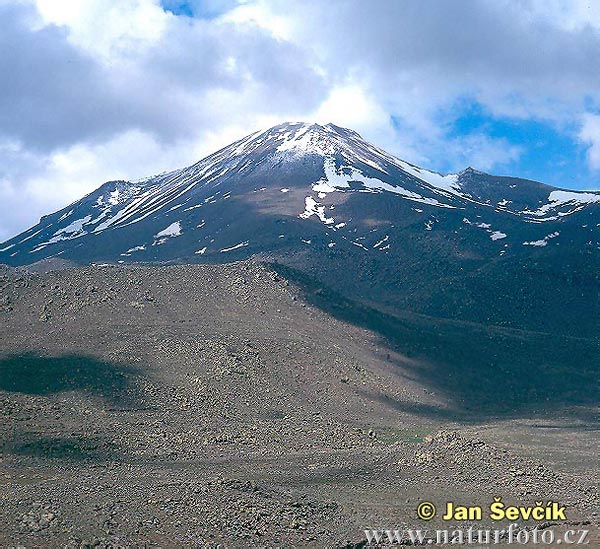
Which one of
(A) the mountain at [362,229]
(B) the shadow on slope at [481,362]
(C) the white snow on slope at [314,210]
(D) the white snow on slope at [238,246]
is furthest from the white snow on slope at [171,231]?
(B) the shadow on slope at [481,362]

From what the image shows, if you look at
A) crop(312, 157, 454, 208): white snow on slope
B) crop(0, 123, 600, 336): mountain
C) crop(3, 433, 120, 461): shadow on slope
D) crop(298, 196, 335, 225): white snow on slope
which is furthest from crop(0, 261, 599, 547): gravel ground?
crop(312, 157, 454, 208): white snow on slope

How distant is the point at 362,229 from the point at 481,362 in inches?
2382

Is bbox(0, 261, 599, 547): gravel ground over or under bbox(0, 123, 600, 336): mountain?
under

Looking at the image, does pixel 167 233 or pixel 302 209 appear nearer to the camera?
pixel 167 233

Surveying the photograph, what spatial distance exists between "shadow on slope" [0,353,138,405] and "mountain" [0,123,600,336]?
99.9ft

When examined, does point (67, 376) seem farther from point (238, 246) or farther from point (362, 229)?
point (362, 229)

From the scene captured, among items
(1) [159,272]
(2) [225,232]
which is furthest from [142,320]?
(2) [225,232]

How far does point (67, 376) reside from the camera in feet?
150

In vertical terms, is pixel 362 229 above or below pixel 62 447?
above

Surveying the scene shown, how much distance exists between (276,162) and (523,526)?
5645 inches

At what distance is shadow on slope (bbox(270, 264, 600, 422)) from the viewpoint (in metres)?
54.7

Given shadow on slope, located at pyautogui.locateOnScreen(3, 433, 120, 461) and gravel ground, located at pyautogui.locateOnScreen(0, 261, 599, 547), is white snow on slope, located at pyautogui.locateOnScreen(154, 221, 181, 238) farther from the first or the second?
shadow on slope, located at pyautogui.locateOnScreen(3, 433, 120, 461)

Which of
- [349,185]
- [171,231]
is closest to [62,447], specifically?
[171,231]

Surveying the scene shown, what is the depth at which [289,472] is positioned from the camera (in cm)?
3234
